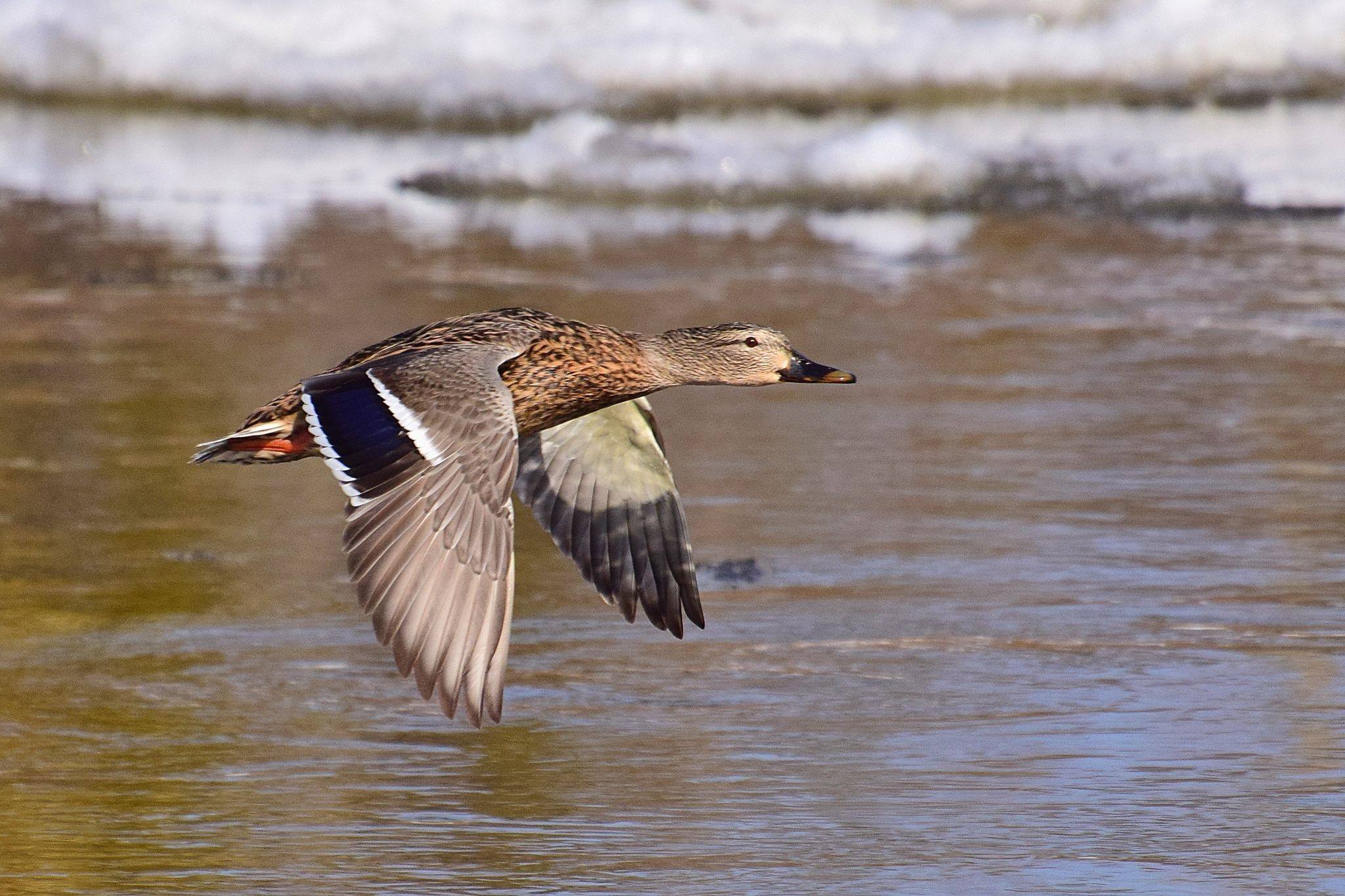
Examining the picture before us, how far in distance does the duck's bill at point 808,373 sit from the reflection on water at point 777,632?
→ 2.05 ft

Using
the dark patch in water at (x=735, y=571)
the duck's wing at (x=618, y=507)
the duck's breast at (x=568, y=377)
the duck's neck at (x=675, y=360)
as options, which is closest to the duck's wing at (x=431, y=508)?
the duck's breast at (x=568, y=377)

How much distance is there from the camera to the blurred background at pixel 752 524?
5.10 metres

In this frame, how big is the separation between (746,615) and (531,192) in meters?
9.08

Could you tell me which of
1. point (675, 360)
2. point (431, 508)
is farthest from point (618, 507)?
point (431, 508)

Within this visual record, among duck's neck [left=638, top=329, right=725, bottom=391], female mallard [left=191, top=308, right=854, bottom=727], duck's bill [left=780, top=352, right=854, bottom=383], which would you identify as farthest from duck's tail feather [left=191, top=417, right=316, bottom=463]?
duck's bill [left=780, top=352, right=854, bottom=383]

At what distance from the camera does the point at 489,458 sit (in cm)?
555

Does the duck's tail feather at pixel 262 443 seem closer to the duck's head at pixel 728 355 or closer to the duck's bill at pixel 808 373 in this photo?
the duck's head at pixel 728 355

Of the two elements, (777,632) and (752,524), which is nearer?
(777,632)

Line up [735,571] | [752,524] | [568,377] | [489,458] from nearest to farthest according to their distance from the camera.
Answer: [489,458] < [568,377] < [735,571] < [752,524]

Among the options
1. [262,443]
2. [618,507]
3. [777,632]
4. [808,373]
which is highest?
[808,373]

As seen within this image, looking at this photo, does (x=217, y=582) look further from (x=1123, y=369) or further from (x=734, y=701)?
(x=1123, y=369)

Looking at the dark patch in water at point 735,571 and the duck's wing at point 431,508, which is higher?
the duck's wing at point 431,508

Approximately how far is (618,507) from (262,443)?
945mm

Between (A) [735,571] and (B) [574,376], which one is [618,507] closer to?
(B) [574,376]
